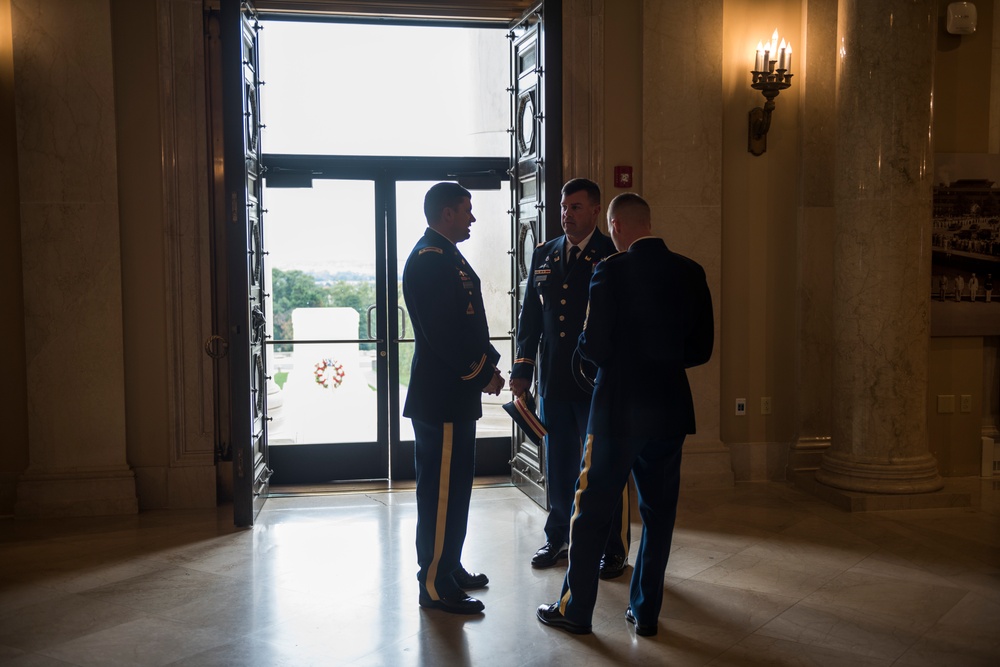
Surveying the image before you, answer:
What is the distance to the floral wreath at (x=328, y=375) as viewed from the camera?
649 centimetres

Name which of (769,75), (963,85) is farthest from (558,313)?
(963,85)

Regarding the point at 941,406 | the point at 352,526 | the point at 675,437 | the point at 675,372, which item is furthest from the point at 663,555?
the point at 941,406

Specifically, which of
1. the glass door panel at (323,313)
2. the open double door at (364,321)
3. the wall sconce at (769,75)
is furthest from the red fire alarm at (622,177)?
the glass door panel at (323,313)

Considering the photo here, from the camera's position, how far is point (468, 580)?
396cm

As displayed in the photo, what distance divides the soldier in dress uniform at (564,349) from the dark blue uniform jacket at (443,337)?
57 cm

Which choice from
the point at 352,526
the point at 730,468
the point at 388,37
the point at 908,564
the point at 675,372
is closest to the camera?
the point at 675,372

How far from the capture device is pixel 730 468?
5844mm

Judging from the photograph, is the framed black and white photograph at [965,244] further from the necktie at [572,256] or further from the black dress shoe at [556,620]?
the black dress shoe at [556,620]

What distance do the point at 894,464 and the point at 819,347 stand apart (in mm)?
948

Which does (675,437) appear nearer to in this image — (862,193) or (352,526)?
(352,526)

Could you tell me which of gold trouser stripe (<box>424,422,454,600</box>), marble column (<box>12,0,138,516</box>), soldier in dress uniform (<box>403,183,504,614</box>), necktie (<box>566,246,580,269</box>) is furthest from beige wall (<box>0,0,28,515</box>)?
necktie (<box>566,246,580,269</box>)

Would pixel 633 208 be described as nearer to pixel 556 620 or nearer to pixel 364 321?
pixel 556 620

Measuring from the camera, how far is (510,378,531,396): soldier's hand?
4191mm

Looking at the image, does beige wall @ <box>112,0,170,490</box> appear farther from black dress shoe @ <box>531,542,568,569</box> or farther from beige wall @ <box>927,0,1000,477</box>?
beige wall @ <box>927,0,1000,477</box>
